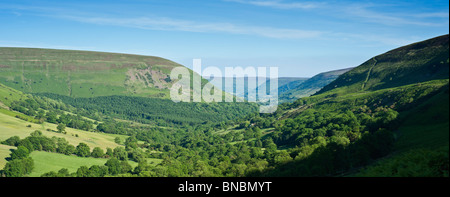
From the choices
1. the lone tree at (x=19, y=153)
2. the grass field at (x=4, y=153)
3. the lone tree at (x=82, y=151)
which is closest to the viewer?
the grass field at (x=4, y=153)

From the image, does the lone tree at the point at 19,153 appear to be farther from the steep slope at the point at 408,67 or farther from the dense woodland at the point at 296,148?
the steep slope at the point at 408,67

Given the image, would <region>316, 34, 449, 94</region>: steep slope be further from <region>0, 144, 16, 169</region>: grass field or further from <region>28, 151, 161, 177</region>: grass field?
<region>0, 144, 16, 169</region>: grass field

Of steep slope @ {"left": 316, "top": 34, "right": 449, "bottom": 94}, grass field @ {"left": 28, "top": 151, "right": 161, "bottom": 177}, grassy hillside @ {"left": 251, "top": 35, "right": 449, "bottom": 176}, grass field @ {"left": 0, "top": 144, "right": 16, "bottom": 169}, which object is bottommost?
grass field @ {"left": 28, "top": 151, "right": 161, "bottom": 177}

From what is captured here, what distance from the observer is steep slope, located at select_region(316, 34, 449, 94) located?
136 m

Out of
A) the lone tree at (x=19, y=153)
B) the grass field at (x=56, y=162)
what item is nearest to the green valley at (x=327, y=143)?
the lone tree at (x=19, y=153)

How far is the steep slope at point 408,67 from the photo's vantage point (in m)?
136

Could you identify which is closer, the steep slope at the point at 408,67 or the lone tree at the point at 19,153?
the lone tree at the point at 19,153

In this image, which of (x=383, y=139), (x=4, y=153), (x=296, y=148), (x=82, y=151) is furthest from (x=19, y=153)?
(x=383, y=139)

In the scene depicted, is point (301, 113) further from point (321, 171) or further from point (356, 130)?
point (321, 171)

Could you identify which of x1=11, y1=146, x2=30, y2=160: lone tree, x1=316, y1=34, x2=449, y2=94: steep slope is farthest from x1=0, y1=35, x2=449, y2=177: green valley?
x1=316, y1=34, x2=449, y2=94: steep slope

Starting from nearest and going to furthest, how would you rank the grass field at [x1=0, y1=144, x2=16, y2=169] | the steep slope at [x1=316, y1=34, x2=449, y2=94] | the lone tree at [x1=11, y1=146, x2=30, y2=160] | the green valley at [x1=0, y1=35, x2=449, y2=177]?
the green valley at [x1=0, y1=35, x2=449, y2=177], the grass field at [x1=0, y1=144, x2=16, y2=169], the lone tree at [x1=11, y1=146, x2=30, y2=160], the steep slope at [x1=316, y1=34, x2=449, y2=94]

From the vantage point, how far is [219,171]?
76.9 metres

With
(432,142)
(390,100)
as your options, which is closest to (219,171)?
(432,142)
